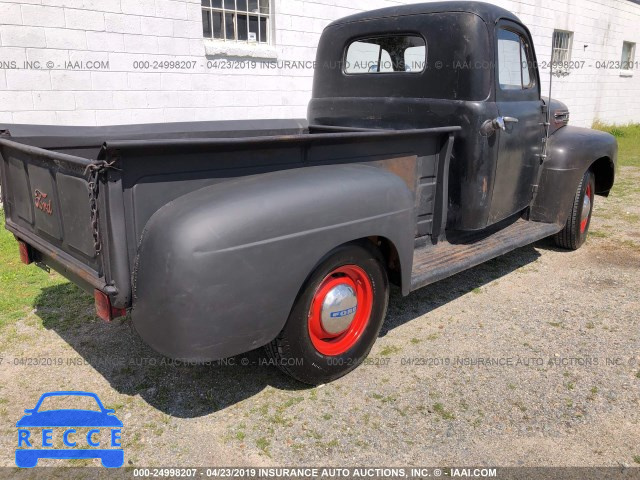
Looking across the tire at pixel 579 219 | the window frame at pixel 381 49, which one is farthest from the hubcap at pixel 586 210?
the window frame at pixel 381 49

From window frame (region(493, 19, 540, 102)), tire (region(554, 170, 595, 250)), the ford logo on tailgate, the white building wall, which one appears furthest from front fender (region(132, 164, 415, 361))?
the white building wall

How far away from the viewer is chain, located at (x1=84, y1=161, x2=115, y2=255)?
2.12 metres

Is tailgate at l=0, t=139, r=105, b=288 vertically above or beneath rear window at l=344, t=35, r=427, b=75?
beneath

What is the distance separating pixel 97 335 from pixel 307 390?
4.79 feet

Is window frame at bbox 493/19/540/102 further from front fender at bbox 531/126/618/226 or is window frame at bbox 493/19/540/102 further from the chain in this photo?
the chain

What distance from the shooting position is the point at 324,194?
2.55m

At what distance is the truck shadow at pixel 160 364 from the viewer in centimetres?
285

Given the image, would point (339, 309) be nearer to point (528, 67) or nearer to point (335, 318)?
point (335, 318)

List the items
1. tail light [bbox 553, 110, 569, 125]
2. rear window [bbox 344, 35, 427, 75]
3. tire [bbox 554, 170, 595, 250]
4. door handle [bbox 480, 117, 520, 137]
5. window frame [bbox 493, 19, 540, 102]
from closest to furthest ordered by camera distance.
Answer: door handle [bbox 480, 117, 520, 137] < window frame [bbox 493, 19, 540, 102] < rear window [bbox 344, 35, 427, 75] < tail light [bbox 553, 110, 569, 125] < tire [bbox 554, 170, 595, 250]

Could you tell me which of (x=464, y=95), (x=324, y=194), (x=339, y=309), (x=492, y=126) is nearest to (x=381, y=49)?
(x=464, y=95)

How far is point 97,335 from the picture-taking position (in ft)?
11.4

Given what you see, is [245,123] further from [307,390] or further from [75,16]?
[75,16]

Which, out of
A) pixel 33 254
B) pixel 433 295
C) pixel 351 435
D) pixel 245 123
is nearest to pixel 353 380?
pixel 351 435

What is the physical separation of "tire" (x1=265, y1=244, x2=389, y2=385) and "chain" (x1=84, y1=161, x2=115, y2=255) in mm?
912
